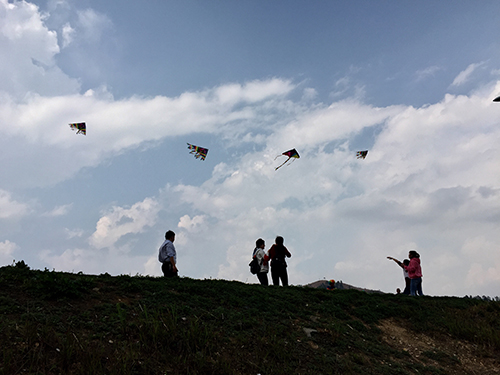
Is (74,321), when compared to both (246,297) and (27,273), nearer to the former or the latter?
(27,273)

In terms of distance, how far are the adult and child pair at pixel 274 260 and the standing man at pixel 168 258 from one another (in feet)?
11.7

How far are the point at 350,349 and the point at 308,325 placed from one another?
46.8 inches

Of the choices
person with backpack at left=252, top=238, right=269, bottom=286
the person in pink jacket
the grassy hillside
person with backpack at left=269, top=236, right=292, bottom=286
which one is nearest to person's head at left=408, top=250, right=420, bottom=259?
the person in pink jacket

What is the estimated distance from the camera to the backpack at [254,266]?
1440 cm

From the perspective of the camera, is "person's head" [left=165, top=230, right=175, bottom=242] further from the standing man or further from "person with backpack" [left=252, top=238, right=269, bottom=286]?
"person with backpack" [left=252, top=238, right=269, bottom=286]

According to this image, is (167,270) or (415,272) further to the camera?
(415,272)

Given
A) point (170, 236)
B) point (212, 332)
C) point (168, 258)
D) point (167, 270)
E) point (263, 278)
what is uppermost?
point (170, 236)

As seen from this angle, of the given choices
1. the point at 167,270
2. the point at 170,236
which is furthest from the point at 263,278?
the point at 170,236

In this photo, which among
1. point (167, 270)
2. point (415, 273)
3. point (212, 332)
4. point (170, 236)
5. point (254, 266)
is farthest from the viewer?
point (415, 273)

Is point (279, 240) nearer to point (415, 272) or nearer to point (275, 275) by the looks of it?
point (275, 275)

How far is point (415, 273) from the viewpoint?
54.2 ft

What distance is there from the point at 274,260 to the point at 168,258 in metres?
4.41

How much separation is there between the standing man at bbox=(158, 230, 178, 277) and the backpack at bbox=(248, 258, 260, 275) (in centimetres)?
342

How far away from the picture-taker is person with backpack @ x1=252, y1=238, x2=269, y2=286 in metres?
14.4
